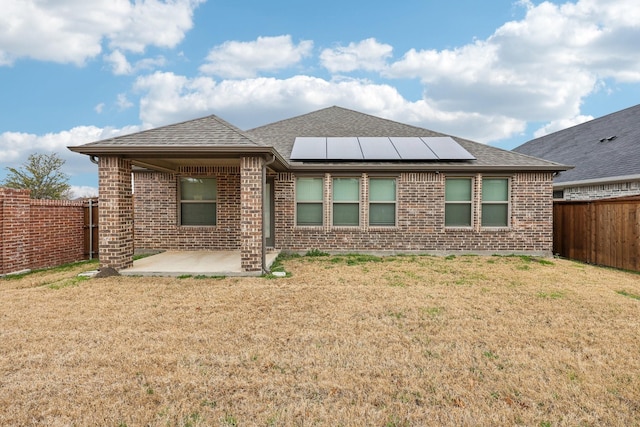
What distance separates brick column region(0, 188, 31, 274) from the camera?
761 cm

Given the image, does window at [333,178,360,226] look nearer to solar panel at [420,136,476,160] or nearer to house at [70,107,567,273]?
house at [70,107,567,273]

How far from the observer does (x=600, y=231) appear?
30.6 feet

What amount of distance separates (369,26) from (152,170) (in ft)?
39.8

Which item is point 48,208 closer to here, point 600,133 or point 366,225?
point 366,225

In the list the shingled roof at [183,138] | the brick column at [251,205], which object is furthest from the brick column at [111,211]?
the brick column at [251,205]

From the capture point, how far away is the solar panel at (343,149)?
10.0m

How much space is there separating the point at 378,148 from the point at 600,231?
22.1 feet

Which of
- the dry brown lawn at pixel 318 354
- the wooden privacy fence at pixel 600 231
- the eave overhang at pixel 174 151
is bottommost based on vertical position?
the dry brown lawn at pixel 318 354

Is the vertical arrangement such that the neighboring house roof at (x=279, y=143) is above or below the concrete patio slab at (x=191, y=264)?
above

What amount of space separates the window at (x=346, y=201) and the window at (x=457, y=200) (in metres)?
2.75

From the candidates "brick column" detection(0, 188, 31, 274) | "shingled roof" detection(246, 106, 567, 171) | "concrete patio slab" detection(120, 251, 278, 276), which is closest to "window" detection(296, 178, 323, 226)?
"shingled roof" detection(246, 106, 567, 171)

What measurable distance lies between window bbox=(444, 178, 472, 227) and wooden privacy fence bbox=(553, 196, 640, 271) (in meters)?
3.29

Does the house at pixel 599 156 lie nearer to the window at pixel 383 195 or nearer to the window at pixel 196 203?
the window at pixel 383 195

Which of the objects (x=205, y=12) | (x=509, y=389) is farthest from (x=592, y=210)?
(x=205, y=12)
